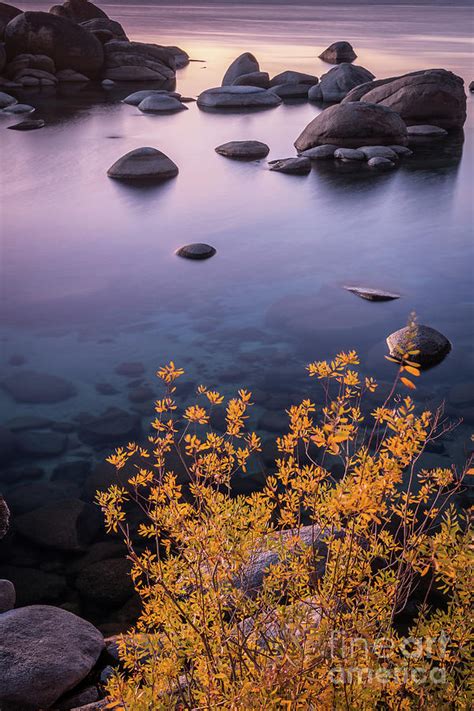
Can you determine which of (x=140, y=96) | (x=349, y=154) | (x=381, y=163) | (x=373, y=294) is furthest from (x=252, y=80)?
(x=373, y=294)

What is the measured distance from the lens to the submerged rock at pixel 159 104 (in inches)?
1133

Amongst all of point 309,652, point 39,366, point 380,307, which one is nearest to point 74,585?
point 309,652

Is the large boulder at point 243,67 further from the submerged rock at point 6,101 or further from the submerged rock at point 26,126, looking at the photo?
the submerged rock at point 26,126

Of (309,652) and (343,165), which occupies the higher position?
(309,652)

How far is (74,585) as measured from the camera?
5879 millimetres

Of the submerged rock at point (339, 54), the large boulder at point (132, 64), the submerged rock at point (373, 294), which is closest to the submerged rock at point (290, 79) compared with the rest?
the large boulder at point (132, 64)

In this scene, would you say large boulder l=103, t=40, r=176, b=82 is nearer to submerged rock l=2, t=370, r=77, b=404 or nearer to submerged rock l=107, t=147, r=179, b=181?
submerged rock l=107, t=147, r=179, b=181

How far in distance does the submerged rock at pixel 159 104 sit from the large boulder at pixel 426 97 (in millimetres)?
8222

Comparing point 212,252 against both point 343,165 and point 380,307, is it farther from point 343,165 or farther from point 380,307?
point 343,165

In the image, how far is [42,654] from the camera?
15.4 ft

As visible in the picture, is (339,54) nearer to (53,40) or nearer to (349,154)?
(53,40)

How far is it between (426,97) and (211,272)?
1461 centimetres

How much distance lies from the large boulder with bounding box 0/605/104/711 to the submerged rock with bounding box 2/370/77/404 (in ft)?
13.3

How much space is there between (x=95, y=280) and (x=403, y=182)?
10.0 m
